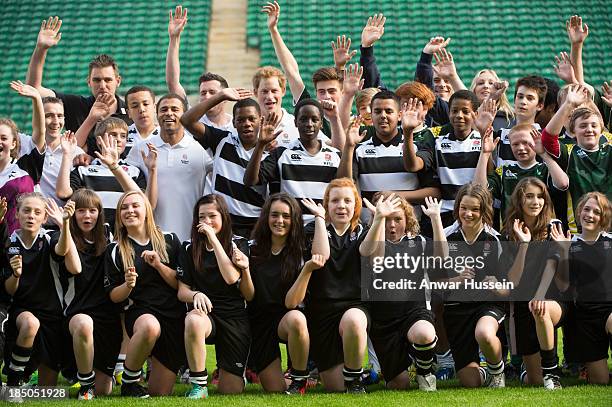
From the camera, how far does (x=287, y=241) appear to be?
16.3ft

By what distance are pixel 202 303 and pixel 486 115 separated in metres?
2.06

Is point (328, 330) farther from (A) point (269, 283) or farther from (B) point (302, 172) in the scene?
(B) point (302, 172)

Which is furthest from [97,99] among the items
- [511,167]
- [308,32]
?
[308,32]

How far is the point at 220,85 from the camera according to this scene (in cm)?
646

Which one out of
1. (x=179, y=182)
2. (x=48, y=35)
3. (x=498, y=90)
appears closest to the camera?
(x=179, y=182)

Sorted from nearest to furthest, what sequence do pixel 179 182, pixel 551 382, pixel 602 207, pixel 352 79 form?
pixel 551 382
pixel 602 207
pixel 179 182
pixel 352 79

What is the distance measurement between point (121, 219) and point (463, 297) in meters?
1.82

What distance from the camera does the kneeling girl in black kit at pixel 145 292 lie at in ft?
15.7

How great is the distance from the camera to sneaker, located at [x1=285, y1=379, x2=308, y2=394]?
4824 millimetres

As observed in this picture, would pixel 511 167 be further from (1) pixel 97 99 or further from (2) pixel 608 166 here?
(1) pixel 97 99

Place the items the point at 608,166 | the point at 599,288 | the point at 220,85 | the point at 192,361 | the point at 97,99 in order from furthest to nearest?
1. the point at 220,85
2. the point at 97,99
3. the point at 608,166
4. the point at 599,288
5. the point at 192,361

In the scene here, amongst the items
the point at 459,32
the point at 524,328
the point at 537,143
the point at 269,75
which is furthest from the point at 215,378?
the point at 459,32

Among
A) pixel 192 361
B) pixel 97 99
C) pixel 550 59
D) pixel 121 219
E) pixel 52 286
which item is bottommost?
pixel 192 361

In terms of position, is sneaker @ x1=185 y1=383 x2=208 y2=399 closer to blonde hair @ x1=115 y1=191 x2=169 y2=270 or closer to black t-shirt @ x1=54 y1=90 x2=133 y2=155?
blonde hair @ x1=115 y1=191 x2=169 y2=270
